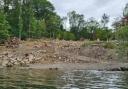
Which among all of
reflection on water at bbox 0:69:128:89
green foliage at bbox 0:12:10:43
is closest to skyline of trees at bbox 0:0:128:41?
green foliage at bbox 0:12:10:43

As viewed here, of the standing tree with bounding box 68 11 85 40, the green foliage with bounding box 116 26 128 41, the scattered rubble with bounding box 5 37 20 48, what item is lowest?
the scattered rubble with bounding box 5 37 20 48

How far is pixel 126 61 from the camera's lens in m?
70.2

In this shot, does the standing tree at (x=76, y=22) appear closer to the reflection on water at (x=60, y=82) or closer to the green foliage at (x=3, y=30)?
the green foliage at (x=3, y=30)

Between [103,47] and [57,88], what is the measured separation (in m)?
59.8

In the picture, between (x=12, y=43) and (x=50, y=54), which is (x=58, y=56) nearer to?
(x=50, y=54)

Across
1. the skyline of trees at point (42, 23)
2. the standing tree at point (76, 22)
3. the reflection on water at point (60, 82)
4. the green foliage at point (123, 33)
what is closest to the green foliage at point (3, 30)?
the skyline of trees at point (42, 23)

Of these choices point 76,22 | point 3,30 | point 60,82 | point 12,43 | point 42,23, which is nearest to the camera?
point 60,82

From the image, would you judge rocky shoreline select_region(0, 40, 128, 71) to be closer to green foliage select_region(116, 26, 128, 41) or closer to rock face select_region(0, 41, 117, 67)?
rock face select_region(0, 41, 117, 67)

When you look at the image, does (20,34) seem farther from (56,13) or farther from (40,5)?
(56,13)

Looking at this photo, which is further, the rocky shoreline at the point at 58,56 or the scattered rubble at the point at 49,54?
the scattered rubble at the point at 49,54

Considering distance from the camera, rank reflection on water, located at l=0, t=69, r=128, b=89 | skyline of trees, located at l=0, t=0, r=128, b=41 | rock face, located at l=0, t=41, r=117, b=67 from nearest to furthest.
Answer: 1. reflection on water, located at l=0, t=69, r=128, b=89
2. rock face, located at l=0, t=41, r=117, b=67
3. skyline of trees, located at l=0, t=0, r=128, b=41

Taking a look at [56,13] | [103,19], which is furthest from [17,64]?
[103,19]

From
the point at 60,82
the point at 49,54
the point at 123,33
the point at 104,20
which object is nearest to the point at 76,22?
the point at 104,20

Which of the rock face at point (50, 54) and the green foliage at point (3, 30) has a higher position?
the green foliage at point (3, 30)
